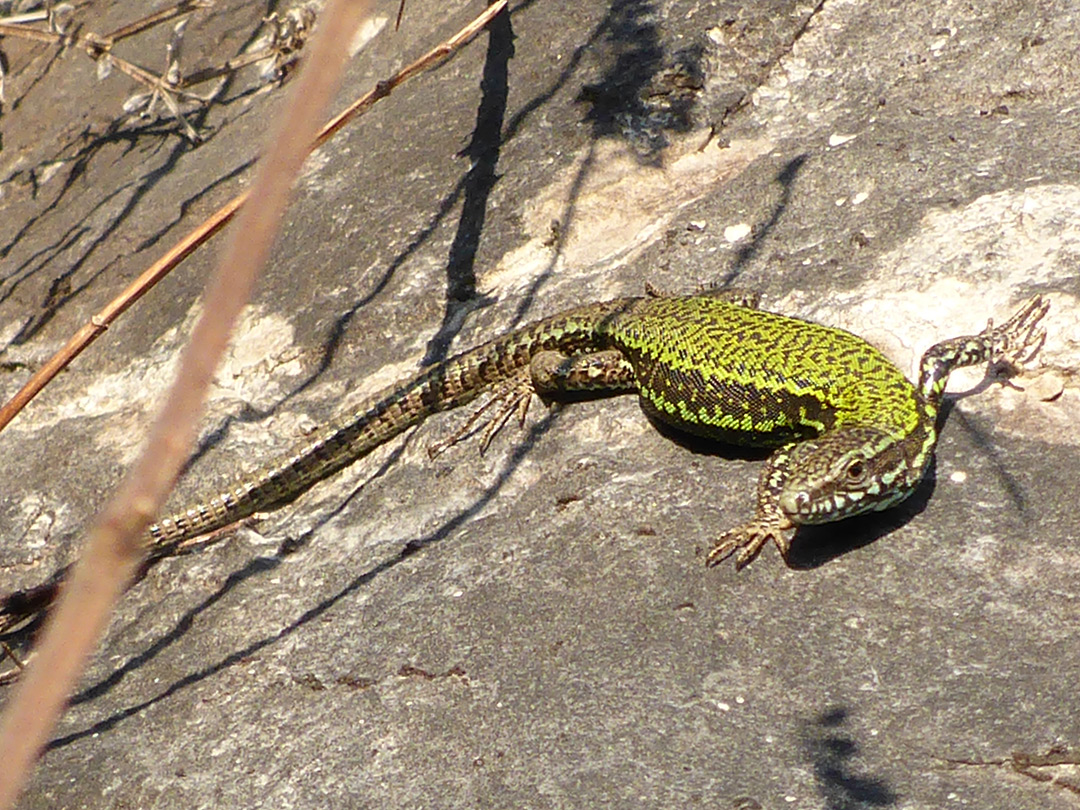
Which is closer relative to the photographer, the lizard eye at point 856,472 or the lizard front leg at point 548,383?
the lizard eye at point 856,472

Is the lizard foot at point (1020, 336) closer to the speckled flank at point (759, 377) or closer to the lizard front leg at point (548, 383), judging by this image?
the speckled flank at point (759, 377)

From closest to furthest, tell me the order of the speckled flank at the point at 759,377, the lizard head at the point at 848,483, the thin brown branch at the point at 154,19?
the lizard head at the point at 848,483, the speckled flank at the point at 759,377, the thin brown branch at the point at 154,19

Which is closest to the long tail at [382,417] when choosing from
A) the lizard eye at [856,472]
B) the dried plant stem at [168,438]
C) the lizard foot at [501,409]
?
the lizard foot at [501,409]

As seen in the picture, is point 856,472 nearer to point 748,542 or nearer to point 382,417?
point 748,542

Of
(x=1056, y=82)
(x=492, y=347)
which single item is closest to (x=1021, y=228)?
(x=1056, y=82)

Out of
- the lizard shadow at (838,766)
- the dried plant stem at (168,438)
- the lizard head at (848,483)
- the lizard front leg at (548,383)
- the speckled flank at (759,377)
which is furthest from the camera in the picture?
the lizard front leg at (548,383)

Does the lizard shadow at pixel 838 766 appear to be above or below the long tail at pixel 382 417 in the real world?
below

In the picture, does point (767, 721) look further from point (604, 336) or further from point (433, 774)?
point (604, 336)

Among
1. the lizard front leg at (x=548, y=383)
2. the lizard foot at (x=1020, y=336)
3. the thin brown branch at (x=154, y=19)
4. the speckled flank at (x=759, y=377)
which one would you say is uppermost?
the thin brown branch at (x=154, y=19)
